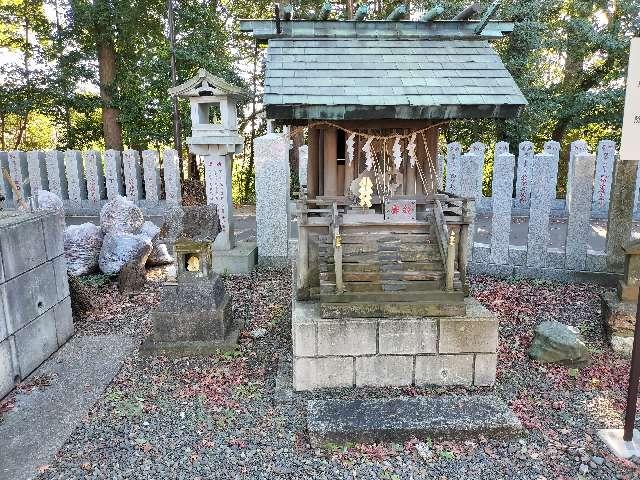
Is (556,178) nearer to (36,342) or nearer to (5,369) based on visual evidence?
(36,342)

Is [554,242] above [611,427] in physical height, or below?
above

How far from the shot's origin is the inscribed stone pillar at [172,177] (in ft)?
46.6

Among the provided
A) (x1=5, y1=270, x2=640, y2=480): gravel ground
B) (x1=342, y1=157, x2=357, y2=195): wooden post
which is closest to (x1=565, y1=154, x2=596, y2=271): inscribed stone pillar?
(x1=5, y1=270, x2=640, y2=480): gravel ground

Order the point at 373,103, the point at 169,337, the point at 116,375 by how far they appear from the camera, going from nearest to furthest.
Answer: the point at 373,103 → the point at 116,375 → the point at 169,337

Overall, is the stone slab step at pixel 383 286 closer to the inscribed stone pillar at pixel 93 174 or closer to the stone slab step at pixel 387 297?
the stone slab step at pixel 387 297

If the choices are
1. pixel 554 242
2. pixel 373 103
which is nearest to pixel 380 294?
pixel 373 103

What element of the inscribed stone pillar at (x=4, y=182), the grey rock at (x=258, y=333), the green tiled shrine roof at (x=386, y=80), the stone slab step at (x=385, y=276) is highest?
the green tiled shrine roof at (x=386, y=80)

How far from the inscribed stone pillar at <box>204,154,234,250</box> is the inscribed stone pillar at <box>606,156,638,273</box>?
26.3 feet

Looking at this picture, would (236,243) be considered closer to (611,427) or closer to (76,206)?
(76,206)

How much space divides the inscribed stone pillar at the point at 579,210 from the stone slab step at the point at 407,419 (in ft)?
17.8

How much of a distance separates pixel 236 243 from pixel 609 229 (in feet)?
27.3

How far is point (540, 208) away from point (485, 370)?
4987 mm

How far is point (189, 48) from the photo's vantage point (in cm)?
1686

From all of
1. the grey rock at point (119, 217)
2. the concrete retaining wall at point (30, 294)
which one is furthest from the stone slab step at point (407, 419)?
the grey rock at point (119, 217)
